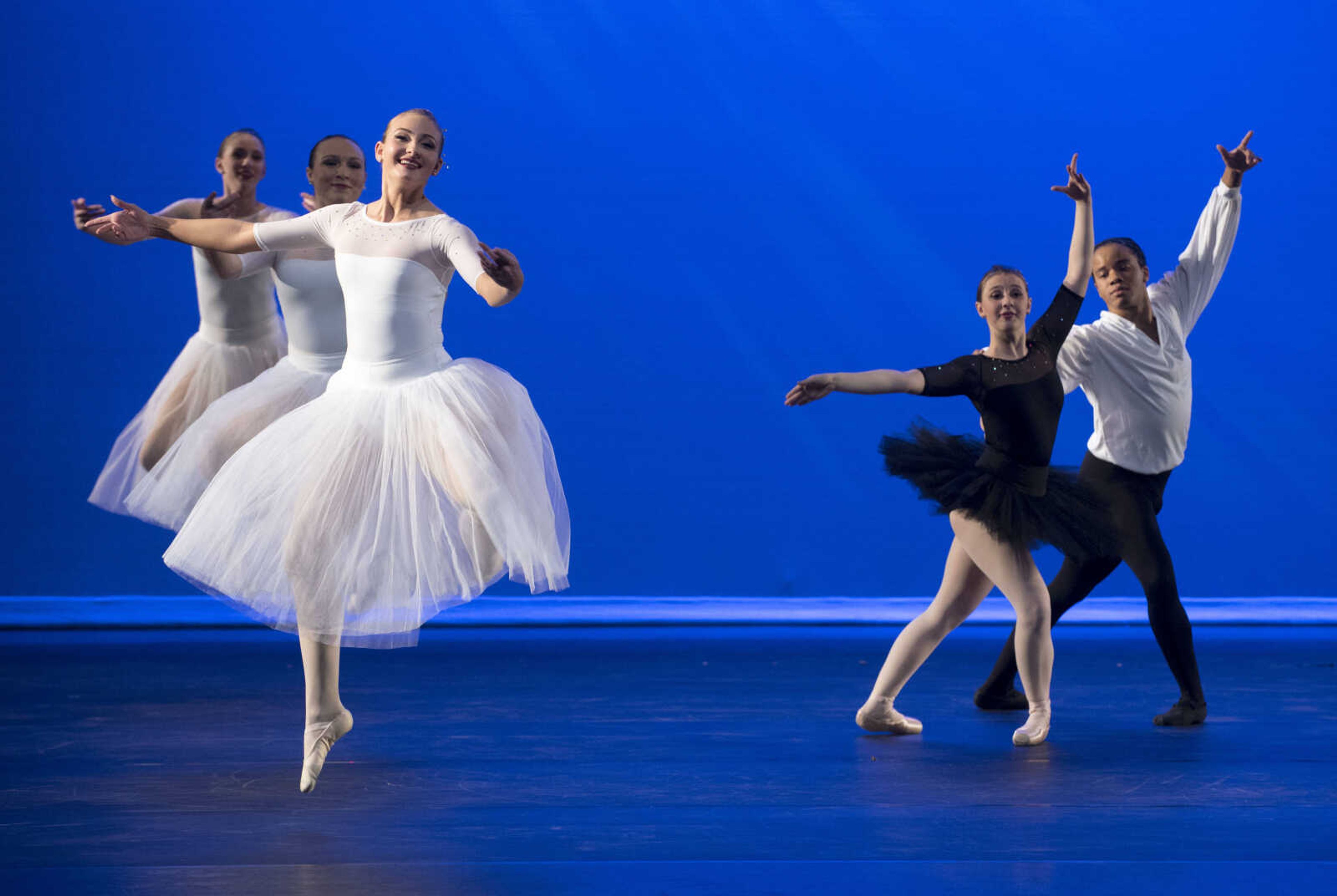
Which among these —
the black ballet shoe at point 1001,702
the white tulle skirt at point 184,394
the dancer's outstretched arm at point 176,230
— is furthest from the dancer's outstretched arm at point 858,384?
the white tulle skirt at point 184,394

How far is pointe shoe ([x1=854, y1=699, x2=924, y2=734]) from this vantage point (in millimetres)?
3014

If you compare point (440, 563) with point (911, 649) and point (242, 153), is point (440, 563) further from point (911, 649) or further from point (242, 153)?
point (242, 153)

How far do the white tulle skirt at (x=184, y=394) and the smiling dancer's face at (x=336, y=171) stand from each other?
62 cm

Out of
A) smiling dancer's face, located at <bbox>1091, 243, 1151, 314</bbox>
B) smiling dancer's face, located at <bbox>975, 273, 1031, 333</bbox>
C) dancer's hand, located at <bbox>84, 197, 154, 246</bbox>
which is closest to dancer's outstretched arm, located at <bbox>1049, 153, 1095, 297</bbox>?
smiling dancer's face, located at <bbox>975, 273, 1031, 333</bbox>

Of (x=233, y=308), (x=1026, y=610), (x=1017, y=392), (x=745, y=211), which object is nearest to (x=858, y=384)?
(x=1017, y=392)

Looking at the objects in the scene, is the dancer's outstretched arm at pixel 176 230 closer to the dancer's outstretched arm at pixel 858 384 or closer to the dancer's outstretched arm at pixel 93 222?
the dancer's outstretched arm at pixel 93 222

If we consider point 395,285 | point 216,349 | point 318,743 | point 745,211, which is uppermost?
point 745,211

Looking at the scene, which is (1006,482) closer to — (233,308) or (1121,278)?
(1121,278)

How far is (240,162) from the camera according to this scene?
3.75m

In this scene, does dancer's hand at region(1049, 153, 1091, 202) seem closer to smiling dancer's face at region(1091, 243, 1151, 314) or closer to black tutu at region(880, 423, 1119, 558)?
→ smiling dancer's face at region(1091, 243, 1151, 314)

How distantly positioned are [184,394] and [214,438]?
0.84 meters

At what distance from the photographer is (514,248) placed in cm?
601

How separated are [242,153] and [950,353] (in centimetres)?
324

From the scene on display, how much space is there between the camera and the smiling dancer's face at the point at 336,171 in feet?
11.5
